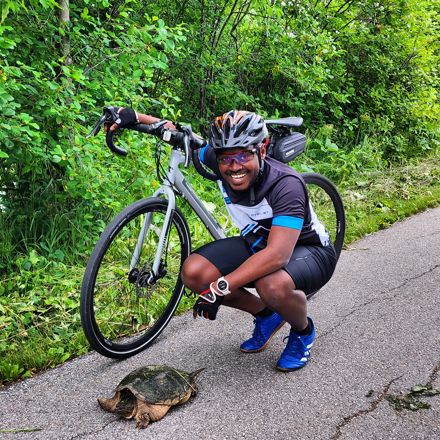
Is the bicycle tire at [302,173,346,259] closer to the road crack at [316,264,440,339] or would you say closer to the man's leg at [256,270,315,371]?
the road crack at [316,264,440,339]

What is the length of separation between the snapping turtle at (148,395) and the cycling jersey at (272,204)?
93cm

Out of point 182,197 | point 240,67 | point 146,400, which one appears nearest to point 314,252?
point 182,197

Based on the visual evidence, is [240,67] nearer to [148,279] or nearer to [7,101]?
[7,101]

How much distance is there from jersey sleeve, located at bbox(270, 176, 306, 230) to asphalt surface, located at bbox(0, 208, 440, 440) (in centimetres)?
93

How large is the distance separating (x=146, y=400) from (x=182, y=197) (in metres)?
1.37

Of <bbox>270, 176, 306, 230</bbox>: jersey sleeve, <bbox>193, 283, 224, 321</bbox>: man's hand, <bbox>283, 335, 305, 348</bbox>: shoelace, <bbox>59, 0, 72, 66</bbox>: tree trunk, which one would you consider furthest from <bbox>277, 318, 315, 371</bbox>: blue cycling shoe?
<bbox>59, 0, 72, 66</bbox>: tree trunk

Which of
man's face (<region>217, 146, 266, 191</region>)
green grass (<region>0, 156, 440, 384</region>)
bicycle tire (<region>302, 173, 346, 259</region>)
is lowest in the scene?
green grass (<region>0, 156, 440, 384</region>)

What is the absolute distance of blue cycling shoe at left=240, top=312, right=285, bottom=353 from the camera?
10.8ft

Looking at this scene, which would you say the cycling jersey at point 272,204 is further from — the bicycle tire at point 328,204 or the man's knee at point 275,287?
the bicycle tire at point 328,204

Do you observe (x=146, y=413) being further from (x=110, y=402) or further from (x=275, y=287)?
(x=275, y=287)

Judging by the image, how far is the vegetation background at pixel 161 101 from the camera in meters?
3.80

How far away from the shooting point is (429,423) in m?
2.52

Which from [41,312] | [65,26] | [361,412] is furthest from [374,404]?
[65,26]

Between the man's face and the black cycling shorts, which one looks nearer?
the man's face
